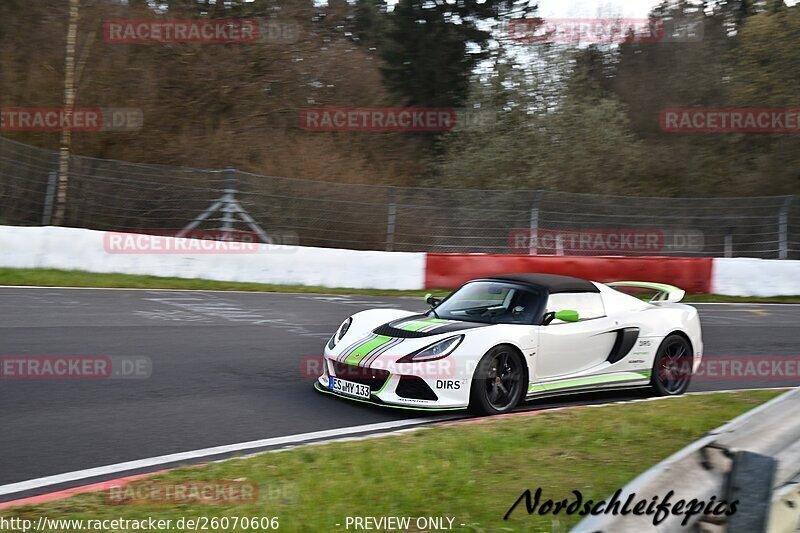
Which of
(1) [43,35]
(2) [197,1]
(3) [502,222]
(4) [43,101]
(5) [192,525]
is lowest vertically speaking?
(5) [192,525]

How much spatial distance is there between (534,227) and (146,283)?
302 inches

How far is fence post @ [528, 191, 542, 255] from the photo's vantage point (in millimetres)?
18172

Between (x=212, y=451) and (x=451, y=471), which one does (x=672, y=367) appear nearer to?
(x=451, y=471)

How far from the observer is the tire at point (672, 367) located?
28.2 ft

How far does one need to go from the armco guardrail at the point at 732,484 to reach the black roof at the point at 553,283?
488 cm

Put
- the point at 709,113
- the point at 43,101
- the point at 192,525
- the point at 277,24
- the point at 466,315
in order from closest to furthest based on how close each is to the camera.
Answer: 1. the point at 192,525
2. the point at 466,315
3. the point at 43,101
4. the point at 277,24
5. the point at 709,113

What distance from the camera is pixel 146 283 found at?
1580cm

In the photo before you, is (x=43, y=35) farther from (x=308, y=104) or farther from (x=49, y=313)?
(x=49, y=313)

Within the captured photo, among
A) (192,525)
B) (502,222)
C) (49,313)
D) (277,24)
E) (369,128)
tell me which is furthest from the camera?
(369,128)

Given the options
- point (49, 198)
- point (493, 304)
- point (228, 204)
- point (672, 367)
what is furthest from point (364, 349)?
point (49, 198)

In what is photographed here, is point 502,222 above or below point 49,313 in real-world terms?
above

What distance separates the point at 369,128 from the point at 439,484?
78.2ft

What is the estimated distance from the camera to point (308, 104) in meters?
26.5

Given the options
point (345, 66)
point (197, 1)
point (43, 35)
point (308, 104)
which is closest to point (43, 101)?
point (43, 35)
